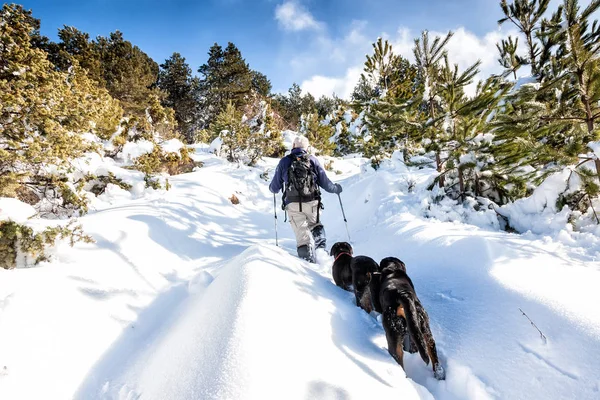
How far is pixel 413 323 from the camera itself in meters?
2.12

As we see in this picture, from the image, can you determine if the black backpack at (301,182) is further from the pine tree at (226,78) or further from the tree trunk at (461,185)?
the pine tree at (226,78)

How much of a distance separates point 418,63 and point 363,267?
24.2 feet

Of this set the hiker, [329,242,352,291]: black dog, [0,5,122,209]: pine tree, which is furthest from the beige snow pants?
[0,5,122,209]: pine tree

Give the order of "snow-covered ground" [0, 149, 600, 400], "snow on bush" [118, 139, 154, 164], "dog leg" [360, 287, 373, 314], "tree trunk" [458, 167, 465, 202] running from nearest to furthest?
"snow-covered ground" [0, 149, 600, 400] → "dog leg" [360, 287, 373, 314] → "tree trunk" [458, 167, 465, 202] → "snow on bush" [118, 139, 154, 164]

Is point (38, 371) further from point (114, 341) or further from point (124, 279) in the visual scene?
point (124, 279)

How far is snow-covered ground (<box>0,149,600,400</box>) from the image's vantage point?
71.6 inches

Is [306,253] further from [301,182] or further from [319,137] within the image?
[319,137]

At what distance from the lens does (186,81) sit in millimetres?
33938

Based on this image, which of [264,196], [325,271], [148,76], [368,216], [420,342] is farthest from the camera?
[148,76]

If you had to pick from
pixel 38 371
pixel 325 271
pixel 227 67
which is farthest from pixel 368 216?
pixel 227 67

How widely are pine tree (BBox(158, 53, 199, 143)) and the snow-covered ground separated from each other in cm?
3255

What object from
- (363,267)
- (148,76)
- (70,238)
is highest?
(148,76)

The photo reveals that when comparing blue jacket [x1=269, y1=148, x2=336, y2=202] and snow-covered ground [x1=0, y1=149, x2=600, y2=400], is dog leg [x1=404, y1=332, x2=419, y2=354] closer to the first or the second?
snow-covered ground [x1=0, y1=149, x2=600, y2=400]

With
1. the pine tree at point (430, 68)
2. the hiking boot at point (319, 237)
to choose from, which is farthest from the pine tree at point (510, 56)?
the hiking boot at point (319, 237)
